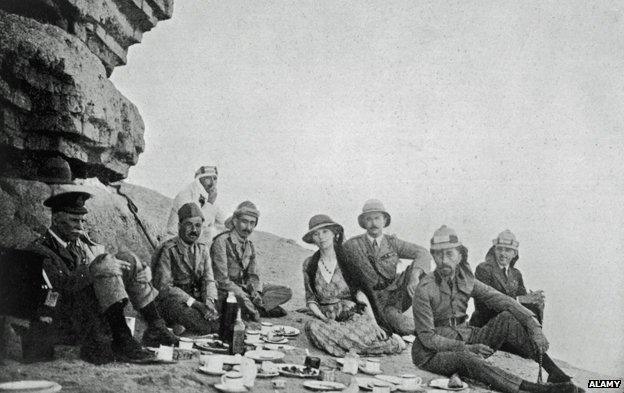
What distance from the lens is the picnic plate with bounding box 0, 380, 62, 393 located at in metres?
3.07

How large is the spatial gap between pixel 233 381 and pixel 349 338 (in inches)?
74.0

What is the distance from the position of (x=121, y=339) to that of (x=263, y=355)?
1.14m

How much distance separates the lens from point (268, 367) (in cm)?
432

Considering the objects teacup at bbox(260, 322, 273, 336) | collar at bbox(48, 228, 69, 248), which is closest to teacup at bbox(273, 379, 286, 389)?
teacup at bbox(260, 322, 273, 336)

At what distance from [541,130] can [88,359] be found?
5.38 m

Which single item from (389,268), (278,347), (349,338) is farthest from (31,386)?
(389,268)

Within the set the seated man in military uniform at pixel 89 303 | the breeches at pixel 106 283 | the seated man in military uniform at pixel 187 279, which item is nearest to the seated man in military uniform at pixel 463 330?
the seated man in military uniform at pixel 187 279

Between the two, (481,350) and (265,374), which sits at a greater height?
(481,350)

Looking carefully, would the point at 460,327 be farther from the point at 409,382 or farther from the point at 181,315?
the point at 181,315

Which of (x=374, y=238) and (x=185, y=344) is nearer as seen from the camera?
(x=185, y=344)

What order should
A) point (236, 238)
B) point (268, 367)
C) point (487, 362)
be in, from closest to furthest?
point (268, 367)
point (487, 362)
point (236, 238)

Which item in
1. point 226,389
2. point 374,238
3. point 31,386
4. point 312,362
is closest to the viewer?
point 31,386

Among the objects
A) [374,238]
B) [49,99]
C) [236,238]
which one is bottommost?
[236,238]

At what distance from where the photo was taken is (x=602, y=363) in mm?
6422
